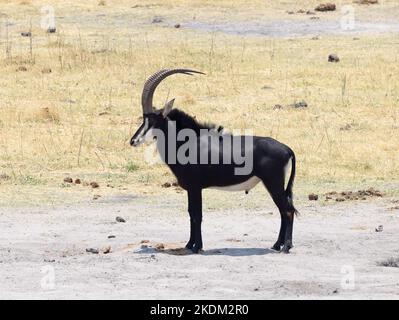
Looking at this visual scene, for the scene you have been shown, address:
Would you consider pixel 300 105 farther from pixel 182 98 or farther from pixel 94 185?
pixel 94 185

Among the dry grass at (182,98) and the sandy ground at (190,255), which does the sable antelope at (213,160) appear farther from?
the dry grass at (182,98)

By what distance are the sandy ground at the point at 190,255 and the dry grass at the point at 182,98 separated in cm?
154

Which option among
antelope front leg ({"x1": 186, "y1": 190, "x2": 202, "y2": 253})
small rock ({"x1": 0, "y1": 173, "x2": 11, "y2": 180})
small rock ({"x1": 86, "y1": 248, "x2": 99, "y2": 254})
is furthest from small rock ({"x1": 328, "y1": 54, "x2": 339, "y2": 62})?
small rock ({"x1": 86, "y1": 248, "x2": 99, "y2": 254})

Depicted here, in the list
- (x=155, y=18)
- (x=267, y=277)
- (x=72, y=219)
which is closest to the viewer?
(x=267, y=277)

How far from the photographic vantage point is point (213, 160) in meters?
11.9

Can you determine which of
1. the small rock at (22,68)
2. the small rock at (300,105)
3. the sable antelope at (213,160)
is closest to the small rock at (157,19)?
the small rock at (22,68)

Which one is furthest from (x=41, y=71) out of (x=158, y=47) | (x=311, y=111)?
(x=311, y=111)

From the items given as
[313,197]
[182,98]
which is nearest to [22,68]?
[182,98]

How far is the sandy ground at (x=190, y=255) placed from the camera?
10.0m

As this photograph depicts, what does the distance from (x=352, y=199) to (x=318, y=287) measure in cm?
504
